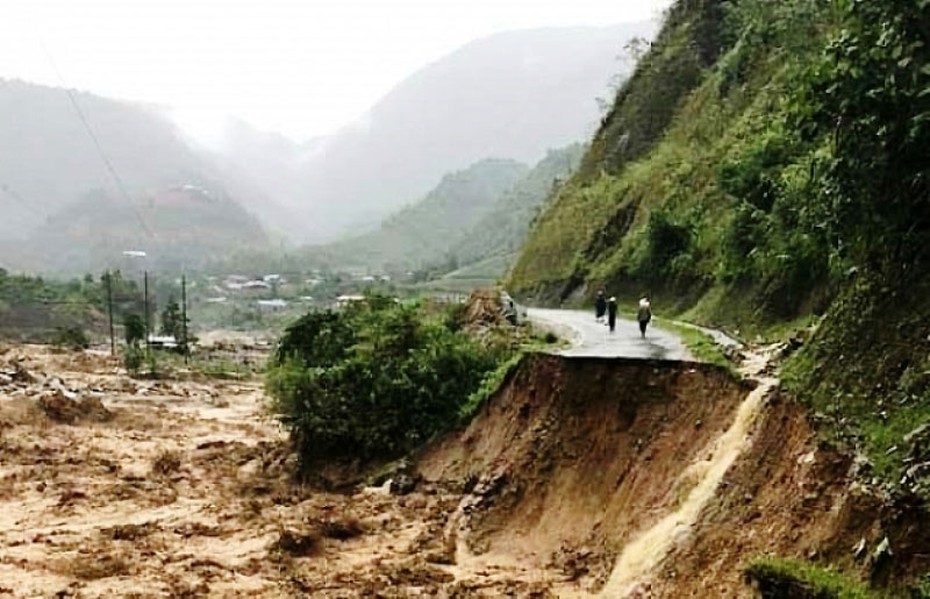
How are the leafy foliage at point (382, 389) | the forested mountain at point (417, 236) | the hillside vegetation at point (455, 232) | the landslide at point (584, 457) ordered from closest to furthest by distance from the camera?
the landslide at point (584, 457) < the leafy foliage at point (382, 389) < the hillside vegetation at point (455, 232) < the forested mountain at point (417, 236)

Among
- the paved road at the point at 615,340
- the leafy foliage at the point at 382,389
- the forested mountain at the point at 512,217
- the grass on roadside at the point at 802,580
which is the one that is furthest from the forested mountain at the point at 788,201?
the forested mountain at the point at 512,217

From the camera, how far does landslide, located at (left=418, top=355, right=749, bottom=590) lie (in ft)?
55.2

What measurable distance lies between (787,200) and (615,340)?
514cm

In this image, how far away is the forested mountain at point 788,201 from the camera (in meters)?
12.5

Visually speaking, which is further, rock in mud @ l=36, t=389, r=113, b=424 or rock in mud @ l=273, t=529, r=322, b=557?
rock in mud @ l=36, t=389, r=113, b=424

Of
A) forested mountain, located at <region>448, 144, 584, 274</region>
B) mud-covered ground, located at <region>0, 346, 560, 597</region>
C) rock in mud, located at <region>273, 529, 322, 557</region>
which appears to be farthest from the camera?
forested mountain, located at <region>448, 144, 584, 274</region>

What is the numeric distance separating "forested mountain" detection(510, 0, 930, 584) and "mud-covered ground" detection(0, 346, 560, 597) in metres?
6.57

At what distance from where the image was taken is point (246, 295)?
140375 millimetres

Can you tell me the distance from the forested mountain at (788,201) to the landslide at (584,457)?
277 cm

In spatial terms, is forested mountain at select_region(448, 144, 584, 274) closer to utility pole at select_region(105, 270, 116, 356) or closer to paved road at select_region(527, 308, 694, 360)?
utility pole at select_region(105, 270, 116, 356)

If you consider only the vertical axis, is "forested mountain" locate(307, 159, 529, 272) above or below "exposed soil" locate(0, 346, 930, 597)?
above

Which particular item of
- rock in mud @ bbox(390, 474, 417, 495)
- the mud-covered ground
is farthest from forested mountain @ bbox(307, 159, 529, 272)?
rock in mud @ bbox(390, 474, 417, 495)

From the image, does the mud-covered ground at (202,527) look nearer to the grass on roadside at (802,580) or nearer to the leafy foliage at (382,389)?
the leafy foliage at (382,389)

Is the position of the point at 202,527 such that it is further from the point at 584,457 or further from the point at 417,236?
the point at 417,236
